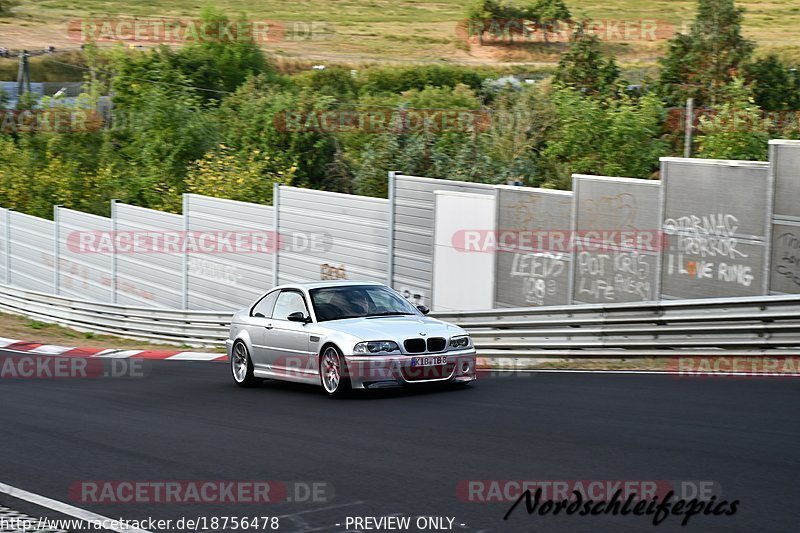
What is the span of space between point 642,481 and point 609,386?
5726 millimetres

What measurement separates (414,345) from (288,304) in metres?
2.57

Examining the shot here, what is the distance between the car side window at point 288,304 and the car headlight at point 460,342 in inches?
89.0

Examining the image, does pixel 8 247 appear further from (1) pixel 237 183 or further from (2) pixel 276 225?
(2) pixel 276 225

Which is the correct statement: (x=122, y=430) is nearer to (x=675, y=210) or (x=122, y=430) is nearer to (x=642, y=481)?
(x=642, y=481)

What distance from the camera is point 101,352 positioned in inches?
1037

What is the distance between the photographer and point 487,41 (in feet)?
440

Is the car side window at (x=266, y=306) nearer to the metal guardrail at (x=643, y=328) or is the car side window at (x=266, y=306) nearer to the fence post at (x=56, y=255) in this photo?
the metal guardrail at (x=643, y=328)

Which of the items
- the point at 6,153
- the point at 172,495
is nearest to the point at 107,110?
the point at 6,153

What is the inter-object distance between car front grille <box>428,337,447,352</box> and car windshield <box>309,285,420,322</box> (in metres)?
1.25

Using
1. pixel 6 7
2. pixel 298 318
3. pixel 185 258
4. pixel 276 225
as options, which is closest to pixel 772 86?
pixel 185 258

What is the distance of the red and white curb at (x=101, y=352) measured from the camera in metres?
24.2

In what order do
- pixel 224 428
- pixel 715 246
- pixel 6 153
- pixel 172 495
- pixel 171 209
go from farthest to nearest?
1. pixel 6 153
2. pixel 171 209
3. pixel 715 246
4. pixel 224 428
5. pixel 172 495

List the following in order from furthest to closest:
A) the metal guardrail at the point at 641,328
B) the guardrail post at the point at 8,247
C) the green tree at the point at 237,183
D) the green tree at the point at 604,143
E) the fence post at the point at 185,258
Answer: the green tree at the point at 604,143 < the guardrail post at the point at 8,247 < the green tree at the point at 237,183 < the fence post at the point at 185,258 < the metal guardrail at the point at 641,328

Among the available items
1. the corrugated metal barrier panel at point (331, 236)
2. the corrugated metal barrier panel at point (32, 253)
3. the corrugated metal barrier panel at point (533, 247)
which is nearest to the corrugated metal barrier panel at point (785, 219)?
the corrugated metal barrier panel at point (533, 247)
